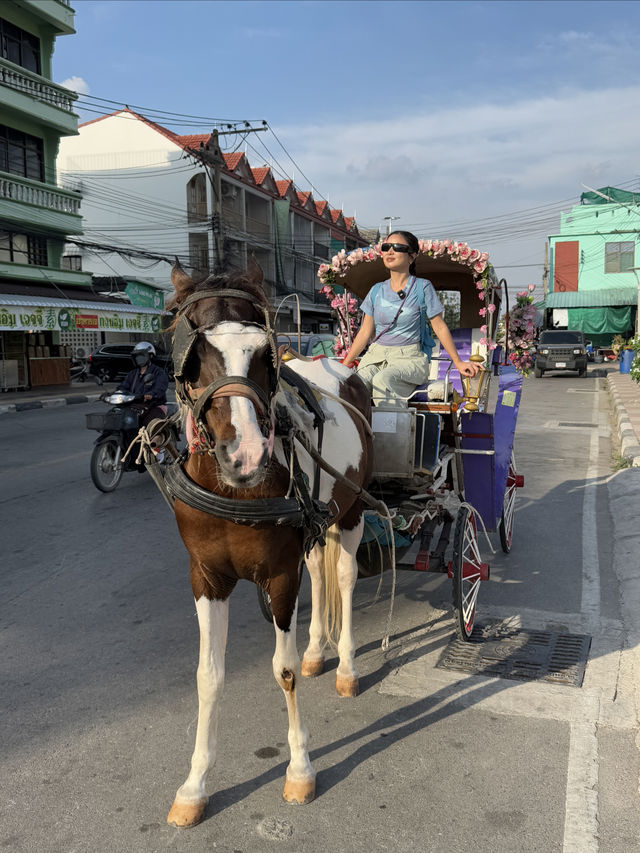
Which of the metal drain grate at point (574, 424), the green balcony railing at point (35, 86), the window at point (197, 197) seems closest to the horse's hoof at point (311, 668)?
the metal drain grate at point (574, 424)

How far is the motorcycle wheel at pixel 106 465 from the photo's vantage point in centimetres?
866

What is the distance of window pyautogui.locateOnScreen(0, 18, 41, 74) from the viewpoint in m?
23.2

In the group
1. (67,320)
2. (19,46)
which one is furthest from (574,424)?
(19,46)

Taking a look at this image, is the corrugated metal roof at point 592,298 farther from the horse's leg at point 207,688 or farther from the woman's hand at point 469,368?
the horse's leg at point 207,688

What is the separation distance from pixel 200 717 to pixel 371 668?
141 centimetres

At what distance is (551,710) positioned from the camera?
11.9 feet

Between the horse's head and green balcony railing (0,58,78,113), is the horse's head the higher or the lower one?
the lower one

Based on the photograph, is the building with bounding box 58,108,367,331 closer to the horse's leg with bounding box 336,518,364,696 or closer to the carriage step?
the carriage step

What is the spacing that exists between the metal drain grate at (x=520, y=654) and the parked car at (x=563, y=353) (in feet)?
84.4

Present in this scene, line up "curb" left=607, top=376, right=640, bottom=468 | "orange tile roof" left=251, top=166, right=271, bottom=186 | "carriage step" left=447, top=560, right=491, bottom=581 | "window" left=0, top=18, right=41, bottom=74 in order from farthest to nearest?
"orange tile roof" left=251, top=166, right=271, bottom=186
"window" left=0, top=18, right=41, bottom=74
"curb" left=607, top=376, right=640, bottom=468
"carriage step" left=447, top=560, right=491, bottom=581

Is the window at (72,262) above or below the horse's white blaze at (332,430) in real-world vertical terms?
above

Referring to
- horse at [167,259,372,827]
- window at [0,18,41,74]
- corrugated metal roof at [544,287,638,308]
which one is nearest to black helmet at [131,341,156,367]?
horse at [167,259,372,827]

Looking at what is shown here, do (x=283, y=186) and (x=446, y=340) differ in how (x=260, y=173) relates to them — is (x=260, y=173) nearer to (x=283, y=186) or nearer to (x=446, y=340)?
(x=283, y=186)

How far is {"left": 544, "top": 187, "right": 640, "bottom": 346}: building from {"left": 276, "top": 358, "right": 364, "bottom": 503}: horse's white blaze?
41.8 m
